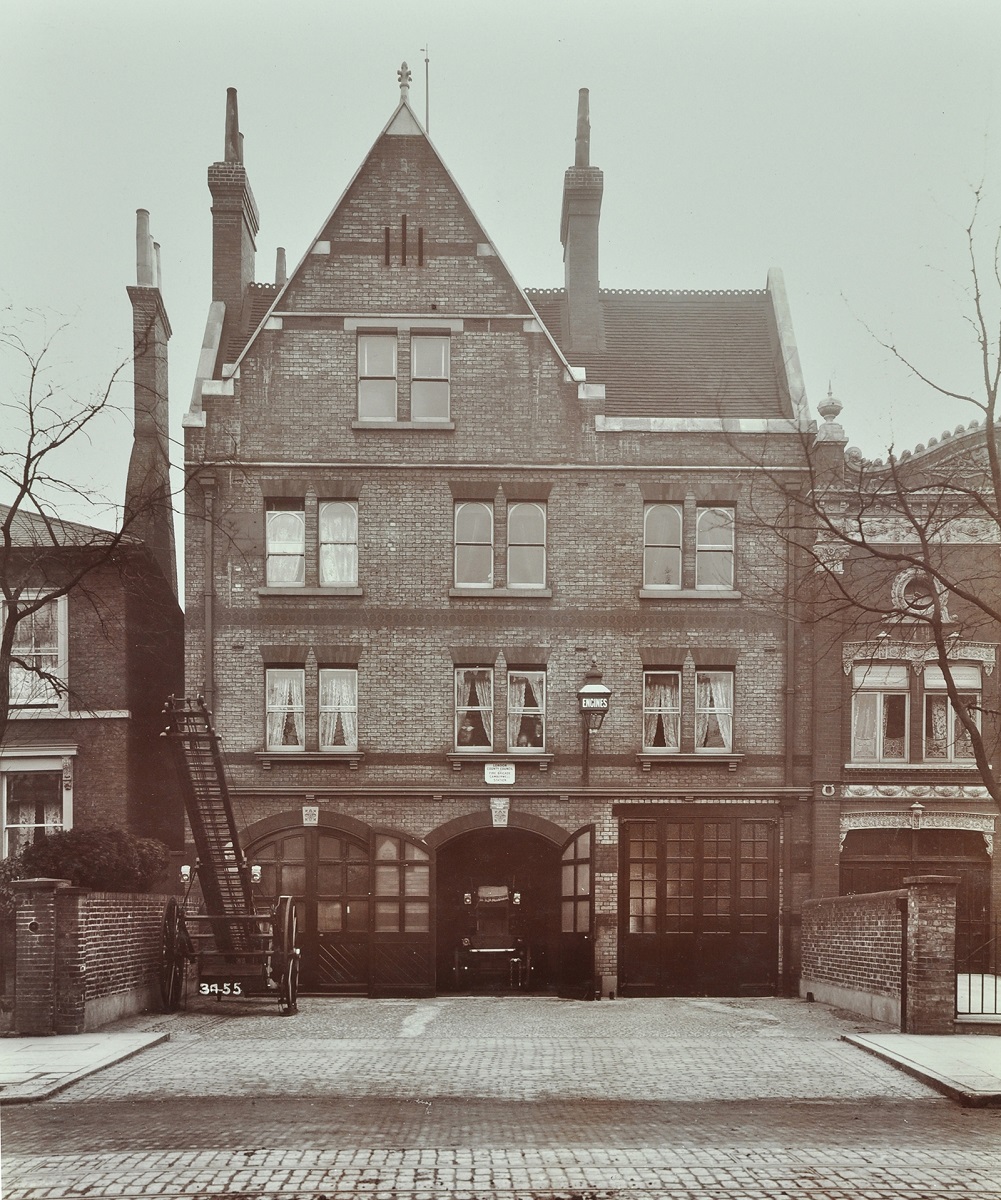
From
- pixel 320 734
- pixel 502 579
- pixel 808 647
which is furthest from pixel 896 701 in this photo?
pixel 320 734

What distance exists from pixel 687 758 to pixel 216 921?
350 inches

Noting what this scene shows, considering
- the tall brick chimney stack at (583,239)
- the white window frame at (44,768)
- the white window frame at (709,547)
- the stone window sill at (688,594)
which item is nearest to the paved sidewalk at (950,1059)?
the stone window sill at (688,594)

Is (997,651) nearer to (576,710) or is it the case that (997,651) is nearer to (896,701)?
(896,701)

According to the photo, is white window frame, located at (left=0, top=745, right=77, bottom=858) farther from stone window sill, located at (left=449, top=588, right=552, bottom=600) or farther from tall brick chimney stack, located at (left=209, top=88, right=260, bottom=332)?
tall brick chimney stack, located at (left=209, top=88, right=260, bottom=332)

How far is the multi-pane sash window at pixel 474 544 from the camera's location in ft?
82.1

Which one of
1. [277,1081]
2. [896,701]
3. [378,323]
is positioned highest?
[378,323]

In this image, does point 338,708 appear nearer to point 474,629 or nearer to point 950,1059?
point 474,629

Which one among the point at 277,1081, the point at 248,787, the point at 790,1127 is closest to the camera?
the point at 790,1127

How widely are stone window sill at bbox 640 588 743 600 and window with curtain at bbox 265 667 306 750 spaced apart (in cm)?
631

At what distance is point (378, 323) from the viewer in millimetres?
25141

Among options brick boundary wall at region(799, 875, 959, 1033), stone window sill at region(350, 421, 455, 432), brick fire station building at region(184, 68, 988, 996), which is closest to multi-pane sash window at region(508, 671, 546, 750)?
brick fire station building at region(184, 68, 988, 996)

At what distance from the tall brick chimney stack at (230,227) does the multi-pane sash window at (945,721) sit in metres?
15.0

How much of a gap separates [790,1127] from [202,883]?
11566 millimetres

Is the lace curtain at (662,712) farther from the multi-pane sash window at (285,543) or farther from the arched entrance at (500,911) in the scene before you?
the multi-pane sash window at (285,543)
